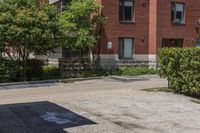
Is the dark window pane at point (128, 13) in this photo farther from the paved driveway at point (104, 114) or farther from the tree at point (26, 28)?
the paved driveway at point (104, 114)

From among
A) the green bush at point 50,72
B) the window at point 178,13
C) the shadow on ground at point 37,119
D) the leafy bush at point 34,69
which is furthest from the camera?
the window at point 178,13

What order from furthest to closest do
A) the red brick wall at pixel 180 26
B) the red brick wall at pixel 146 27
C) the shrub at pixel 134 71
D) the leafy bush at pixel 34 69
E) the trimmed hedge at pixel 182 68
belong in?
1. the red brick wall at pixel 180 26
2. the red brick wall at pixel 146 27
3. the shrub at pixel 134 71
4. the leafy bush at pixel 34 69
5. the trimmed hedge at pixel 182 68

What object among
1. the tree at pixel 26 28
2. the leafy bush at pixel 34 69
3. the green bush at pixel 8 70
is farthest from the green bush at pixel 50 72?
the green bush at pixel 8 70

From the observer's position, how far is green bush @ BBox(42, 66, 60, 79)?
90.0 ft

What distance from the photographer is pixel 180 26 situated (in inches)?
1350

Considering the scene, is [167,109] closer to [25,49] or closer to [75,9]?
[25,49]

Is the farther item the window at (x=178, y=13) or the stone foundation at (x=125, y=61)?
the window at (x=178, y=13)

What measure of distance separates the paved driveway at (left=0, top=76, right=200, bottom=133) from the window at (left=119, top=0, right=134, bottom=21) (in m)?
15.2

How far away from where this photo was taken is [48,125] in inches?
445

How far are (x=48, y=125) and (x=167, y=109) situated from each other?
189 inches

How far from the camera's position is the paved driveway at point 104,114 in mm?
11094

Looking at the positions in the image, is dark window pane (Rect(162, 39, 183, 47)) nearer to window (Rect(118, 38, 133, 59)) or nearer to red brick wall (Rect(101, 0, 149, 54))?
red brick wall (Rect(101, 0, 149, 54))

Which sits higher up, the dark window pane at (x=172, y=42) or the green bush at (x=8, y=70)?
the dark window pane at (x=172, y=42)

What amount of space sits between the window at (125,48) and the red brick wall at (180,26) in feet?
7.83
